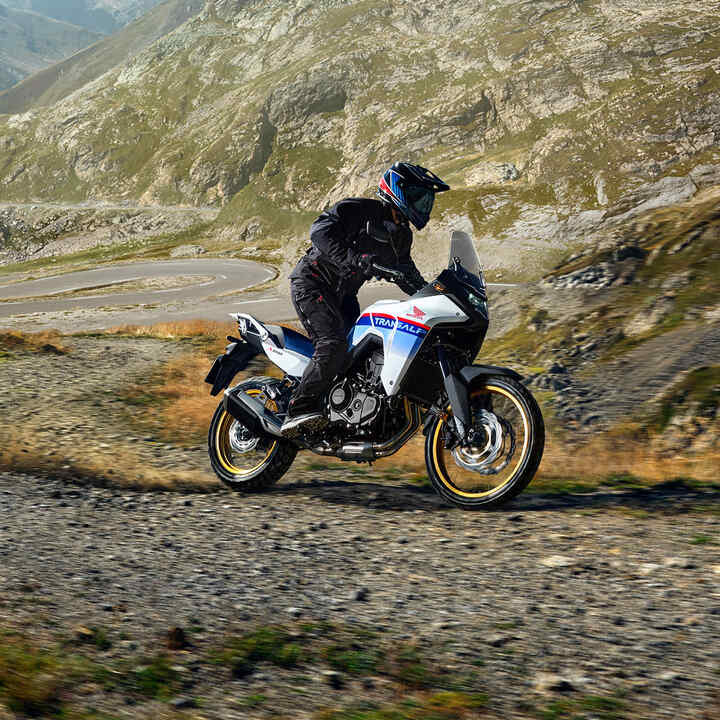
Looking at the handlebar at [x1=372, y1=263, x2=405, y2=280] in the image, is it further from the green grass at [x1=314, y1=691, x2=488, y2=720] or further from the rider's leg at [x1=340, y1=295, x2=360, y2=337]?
the green grass at [x1=314, y1=691, x2=488, y2=720]

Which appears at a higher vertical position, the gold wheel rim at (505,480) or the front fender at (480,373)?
the front fender at (480,373)

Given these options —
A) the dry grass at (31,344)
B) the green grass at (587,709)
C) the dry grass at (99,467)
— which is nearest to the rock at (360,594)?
the green grass at (587,709)

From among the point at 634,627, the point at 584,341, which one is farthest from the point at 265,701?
the point at 584,341

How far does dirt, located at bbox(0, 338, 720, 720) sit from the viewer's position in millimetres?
3678

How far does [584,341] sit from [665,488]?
21.5ft

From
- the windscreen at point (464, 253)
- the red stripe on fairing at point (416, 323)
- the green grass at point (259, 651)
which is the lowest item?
the green grass at point (259, 651)

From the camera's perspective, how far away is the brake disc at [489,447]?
6.43m

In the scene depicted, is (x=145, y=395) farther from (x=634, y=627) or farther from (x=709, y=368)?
(x=634, y=627)

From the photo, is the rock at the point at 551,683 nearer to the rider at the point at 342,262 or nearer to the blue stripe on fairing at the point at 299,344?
the rider at the point at 342,262

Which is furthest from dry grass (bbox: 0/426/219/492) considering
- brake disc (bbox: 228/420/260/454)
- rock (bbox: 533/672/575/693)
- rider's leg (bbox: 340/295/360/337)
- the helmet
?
rock (bbox: 533/672/575/693)

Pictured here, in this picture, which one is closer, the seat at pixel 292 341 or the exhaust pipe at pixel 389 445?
the exhaust pipe at pixel 389 445

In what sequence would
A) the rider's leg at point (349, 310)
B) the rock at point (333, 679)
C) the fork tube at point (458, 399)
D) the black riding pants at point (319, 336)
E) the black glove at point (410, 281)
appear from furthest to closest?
the rider's leg at point (349, 310), the black riding pants at point (319, 336), the black glove at point (410, 281), the fork tube at point (458, 399), the rock at point (333, 679)

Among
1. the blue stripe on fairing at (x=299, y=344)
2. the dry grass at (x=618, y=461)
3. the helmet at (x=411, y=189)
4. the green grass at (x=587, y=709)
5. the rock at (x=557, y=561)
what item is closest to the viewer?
the green grass at (x=587, y=709)

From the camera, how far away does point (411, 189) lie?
22.5 ft
